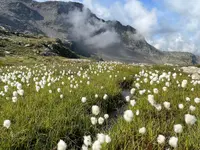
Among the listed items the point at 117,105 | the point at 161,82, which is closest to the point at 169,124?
the point at 117,105

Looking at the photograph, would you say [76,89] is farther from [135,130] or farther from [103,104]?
[135,130]

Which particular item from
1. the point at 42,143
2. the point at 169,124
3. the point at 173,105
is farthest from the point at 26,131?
the point at 173,105

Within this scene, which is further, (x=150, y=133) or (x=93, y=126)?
(x=93, y=126)

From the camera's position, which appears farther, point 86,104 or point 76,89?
point 76,89

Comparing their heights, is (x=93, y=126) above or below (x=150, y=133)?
below

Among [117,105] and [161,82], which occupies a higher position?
[161,82]

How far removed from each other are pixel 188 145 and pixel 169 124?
1.78 metres

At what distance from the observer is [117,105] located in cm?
1201

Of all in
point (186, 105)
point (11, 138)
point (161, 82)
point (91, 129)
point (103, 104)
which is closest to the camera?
point (11, 138)

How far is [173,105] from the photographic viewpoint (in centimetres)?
923

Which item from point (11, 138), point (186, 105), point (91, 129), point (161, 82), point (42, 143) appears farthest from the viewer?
point (161, 82)

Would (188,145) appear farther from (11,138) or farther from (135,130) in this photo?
(11,138)

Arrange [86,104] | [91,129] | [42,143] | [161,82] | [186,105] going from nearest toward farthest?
1. [42,143]
2. [91,129]
3. [186,105]
4. [86,104]
5. [161,82]

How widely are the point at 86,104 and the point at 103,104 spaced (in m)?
1.17
